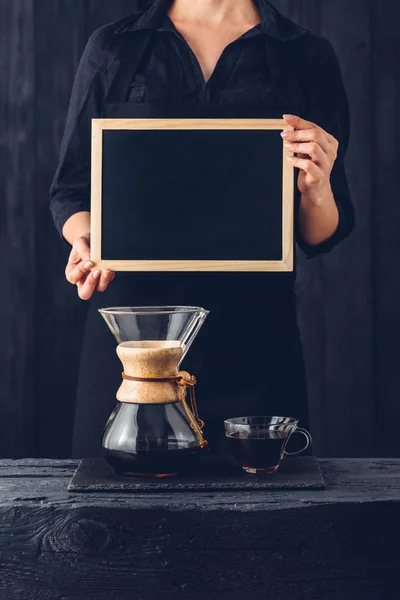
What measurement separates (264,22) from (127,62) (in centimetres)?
27

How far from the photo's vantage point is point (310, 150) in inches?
55.2

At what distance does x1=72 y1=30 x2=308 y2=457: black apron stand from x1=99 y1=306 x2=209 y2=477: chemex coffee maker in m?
0.50

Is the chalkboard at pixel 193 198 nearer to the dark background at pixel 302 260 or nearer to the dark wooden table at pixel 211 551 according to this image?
the dark wooden table at pixel 211 551

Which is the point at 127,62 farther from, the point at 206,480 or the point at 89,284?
the point at 206,480

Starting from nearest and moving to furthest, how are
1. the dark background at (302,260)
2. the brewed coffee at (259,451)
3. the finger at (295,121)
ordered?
the brewed coffee at (259,451)
the finger at (295,121)
the dark background at (302,260)

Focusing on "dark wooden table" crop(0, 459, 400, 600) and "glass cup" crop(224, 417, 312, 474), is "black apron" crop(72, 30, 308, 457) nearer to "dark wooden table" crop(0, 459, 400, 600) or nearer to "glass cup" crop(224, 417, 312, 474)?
"glass cup" crop(224, 417, 312, 474)

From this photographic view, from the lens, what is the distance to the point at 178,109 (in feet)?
4.91

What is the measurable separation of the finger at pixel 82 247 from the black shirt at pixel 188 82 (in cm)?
16

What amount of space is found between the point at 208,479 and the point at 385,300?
1374mm

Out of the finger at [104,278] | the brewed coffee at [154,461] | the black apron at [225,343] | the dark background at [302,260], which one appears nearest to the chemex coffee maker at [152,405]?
the brewed coffee at [154,461]

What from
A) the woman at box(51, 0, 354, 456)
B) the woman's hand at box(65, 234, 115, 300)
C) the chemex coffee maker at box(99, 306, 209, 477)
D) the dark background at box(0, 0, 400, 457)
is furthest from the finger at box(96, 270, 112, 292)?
the dark background at box(0, 0, 400, 457)

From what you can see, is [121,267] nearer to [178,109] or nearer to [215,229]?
[215,229]

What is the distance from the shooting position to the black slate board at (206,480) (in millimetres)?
1085

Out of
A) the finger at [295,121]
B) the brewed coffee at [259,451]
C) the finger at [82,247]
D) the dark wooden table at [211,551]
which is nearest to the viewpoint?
the dark wooden table at [211,551]
